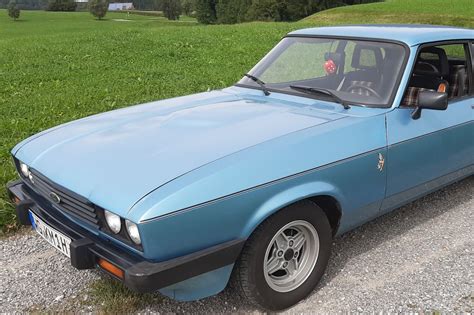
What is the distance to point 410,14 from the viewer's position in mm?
28125

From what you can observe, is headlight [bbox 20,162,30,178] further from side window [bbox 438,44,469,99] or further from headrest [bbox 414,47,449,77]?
side window [bbox 438,44,469,99]

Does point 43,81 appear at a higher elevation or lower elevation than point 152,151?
lower

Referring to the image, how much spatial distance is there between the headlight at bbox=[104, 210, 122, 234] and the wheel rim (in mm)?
818

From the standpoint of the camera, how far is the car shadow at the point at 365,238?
9.36 feet

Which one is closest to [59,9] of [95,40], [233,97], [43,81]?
[95,40]

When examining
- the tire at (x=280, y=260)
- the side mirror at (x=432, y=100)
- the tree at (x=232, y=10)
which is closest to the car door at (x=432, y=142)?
the side mirror at (x=432, y=100)

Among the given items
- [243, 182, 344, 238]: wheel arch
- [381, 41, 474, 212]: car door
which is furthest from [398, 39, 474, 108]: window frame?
[243, 182, 344, 238]: wheel arch

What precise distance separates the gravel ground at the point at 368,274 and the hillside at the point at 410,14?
75.7 feet

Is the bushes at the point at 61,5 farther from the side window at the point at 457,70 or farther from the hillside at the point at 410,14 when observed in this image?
the side window at the point at 457,70

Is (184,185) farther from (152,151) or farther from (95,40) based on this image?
(95,40)

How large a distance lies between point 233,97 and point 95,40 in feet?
40.1

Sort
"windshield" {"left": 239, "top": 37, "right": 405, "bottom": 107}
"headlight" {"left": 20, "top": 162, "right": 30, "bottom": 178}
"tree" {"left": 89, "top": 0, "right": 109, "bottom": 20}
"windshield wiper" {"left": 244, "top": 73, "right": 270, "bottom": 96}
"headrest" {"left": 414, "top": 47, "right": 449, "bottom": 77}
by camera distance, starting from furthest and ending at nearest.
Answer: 1. "tree" {"left": 89, "top": 0, "right": 109, "bottom": 20}
2. "headrest" {"left": 414, "top": 47, "right": 449, "bottom": 77}
3. "windshield wiper" {"left": 244, "top": 73, "right": 270, "bottom": 96}
4. "windshield" {"left": 239, "top": 37, "right": 405, "bottom": 107}
5. "headlight" {"left": 20, "top": 162, "right": 30, "bottom": 178}

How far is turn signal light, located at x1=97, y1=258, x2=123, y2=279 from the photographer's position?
7.55 feet

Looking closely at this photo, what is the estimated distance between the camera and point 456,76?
13.8 ft
